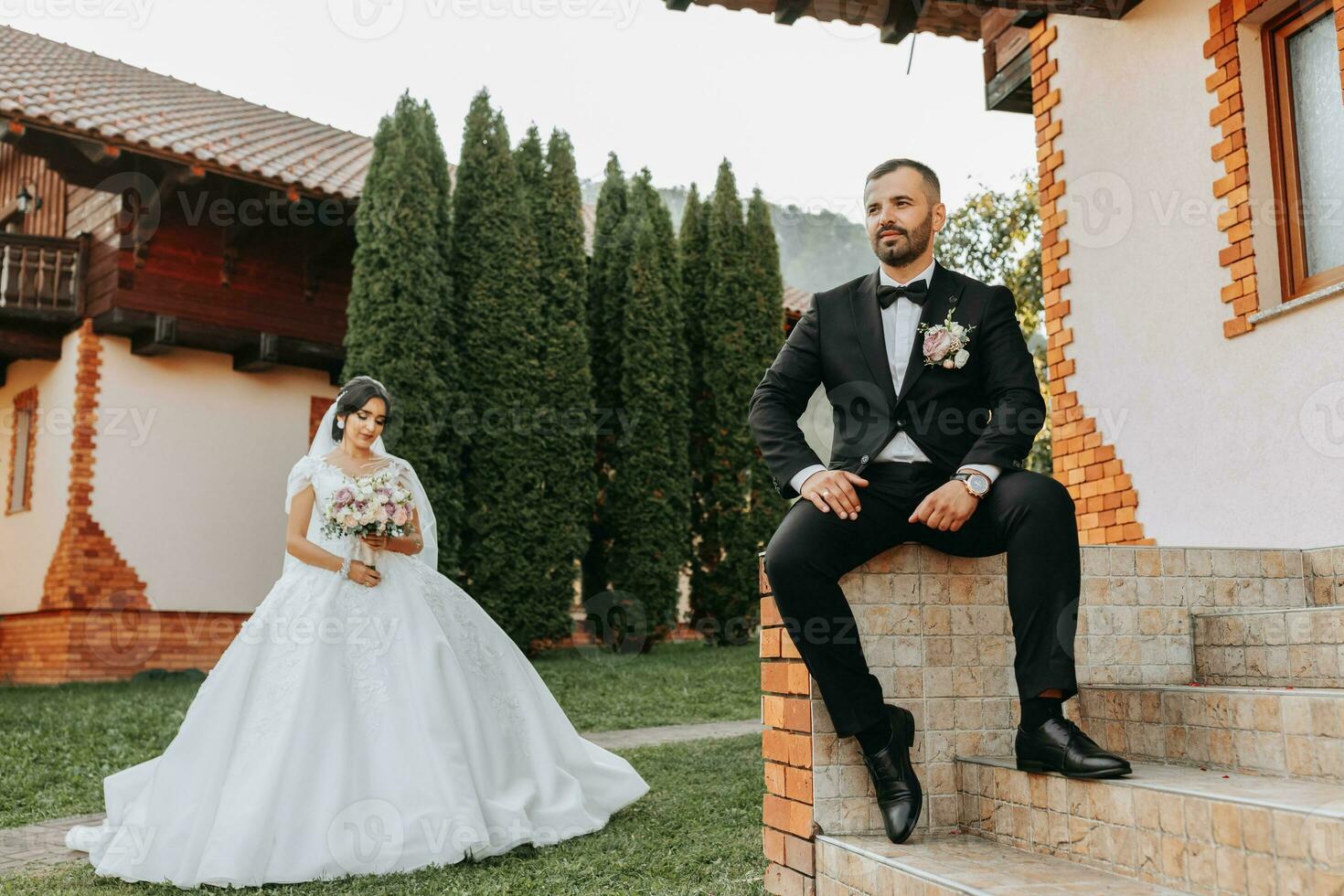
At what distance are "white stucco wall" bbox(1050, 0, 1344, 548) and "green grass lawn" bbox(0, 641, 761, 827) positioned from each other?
13.8ft

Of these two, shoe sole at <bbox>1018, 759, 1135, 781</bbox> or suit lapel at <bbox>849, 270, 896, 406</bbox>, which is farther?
suit lapel at <bbox>849, 270, 896, 406</bbox>

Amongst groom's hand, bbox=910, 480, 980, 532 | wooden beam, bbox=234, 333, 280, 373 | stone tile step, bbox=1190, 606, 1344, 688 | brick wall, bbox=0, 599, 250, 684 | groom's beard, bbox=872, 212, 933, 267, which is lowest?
brick wall, bbox=0, 599, 250, 684

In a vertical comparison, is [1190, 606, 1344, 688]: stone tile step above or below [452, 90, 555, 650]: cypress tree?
below

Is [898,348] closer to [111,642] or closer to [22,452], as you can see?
[111,642]

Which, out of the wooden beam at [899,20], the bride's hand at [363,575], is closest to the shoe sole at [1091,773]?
the bride's hand at [363,575]

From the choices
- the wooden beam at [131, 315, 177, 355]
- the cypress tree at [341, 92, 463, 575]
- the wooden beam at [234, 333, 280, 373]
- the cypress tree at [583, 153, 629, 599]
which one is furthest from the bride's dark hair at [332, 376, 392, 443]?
the wooden beam at [234, 333, 280, 373]

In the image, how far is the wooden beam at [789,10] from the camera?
19.9 feet

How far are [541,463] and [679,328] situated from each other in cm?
297

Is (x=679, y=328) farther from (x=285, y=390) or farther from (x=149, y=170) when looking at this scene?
(x=149, y=170)

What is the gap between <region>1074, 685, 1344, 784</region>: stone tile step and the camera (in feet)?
8.10

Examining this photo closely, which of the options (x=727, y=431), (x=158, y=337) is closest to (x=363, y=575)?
(x=158, y=337)

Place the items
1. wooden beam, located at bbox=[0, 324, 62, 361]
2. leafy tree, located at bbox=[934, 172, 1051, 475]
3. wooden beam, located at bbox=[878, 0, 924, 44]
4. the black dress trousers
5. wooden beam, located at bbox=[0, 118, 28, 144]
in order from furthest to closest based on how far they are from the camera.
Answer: leafy tree, located at bbox=[934, 172, 1051, 475], wooden beam, located at bbox=[0, 324, 62, 361], wooden beam, located at bbox=[0, 118, 28, 144], wooden beam, located at bbox=[878, 0, 924, 44], the black dress trousers

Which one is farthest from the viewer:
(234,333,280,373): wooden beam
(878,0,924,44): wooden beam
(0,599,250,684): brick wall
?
(234,333,280,373): wooden beam

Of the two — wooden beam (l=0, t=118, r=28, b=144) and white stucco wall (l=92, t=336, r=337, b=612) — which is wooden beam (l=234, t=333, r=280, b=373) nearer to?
white stucco wall (l=92, t=336, r=337, b=612)
